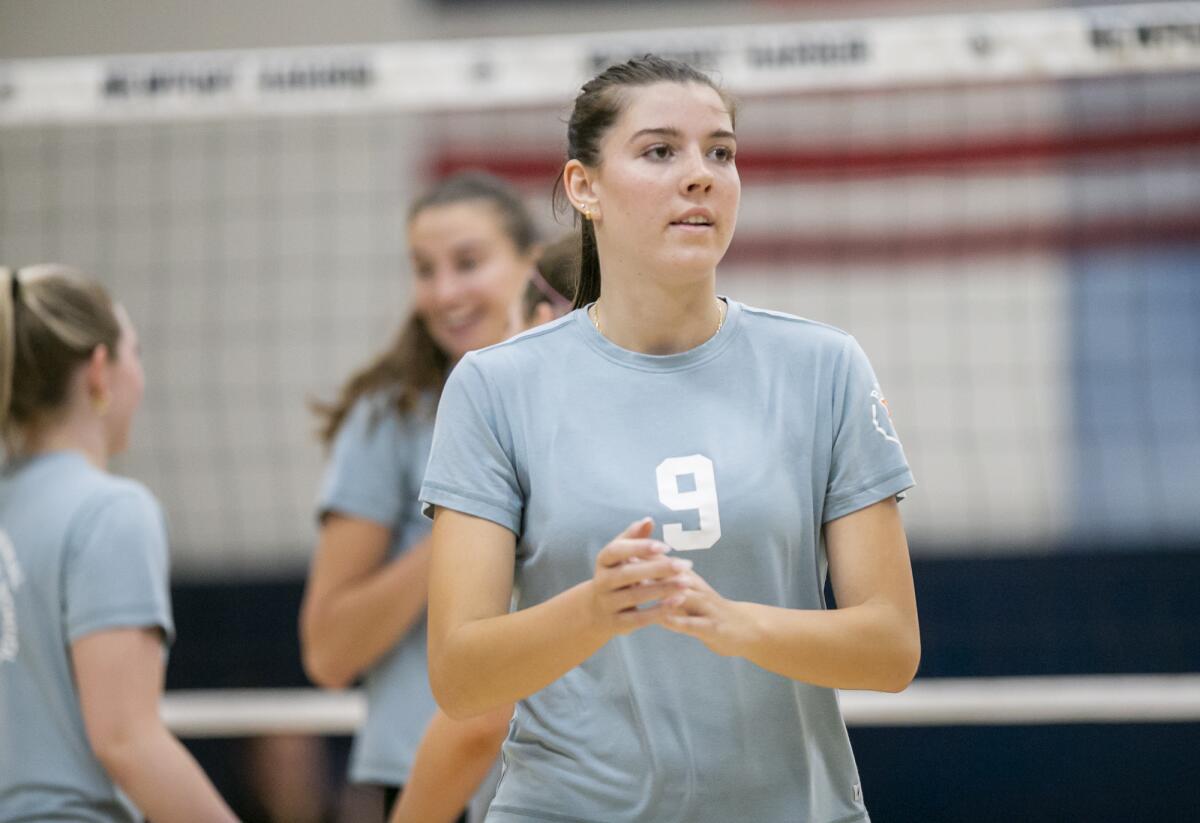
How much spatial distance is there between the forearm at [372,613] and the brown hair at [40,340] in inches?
26.2

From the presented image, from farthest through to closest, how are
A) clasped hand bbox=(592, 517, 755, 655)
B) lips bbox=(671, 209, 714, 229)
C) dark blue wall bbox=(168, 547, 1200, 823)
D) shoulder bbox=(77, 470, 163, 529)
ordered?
dark blue wall bbox=(168, 547, 1200, 823)
shoulder bbox=(77, 470, 163, 529)
lips bbox=(671, 209, 714, 229)
clasped hand bbox=(592, 517, 755, 655)

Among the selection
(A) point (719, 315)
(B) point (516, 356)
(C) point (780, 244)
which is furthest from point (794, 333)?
(C) point (780, 244)

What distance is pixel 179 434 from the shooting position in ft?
23.3

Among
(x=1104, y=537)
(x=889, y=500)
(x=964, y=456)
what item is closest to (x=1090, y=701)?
(x=889, y=500)

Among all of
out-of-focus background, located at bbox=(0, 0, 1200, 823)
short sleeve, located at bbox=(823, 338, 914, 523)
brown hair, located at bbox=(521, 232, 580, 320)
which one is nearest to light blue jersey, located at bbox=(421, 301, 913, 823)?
short sleeve, located at bbox=(823, 338, 914, 523)

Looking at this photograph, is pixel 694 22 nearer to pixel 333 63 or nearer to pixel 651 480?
pixel 333 63

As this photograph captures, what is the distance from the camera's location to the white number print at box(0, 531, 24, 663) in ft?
→ 7.24

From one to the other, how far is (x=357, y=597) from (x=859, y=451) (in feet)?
4.49

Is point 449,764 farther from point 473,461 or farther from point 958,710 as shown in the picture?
point 958,710

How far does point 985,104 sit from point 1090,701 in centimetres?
431

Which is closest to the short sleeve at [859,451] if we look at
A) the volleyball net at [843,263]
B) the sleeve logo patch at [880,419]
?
the sleeve logo patch at [880,419]

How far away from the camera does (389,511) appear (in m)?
2.80

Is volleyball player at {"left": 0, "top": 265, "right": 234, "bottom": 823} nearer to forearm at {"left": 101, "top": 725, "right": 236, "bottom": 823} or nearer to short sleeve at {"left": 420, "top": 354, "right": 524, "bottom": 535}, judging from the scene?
forearm at {"left": 101, "top": 725, "right": 236, "bottom": 823}

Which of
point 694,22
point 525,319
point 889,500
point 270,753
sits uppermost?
point 694,22
